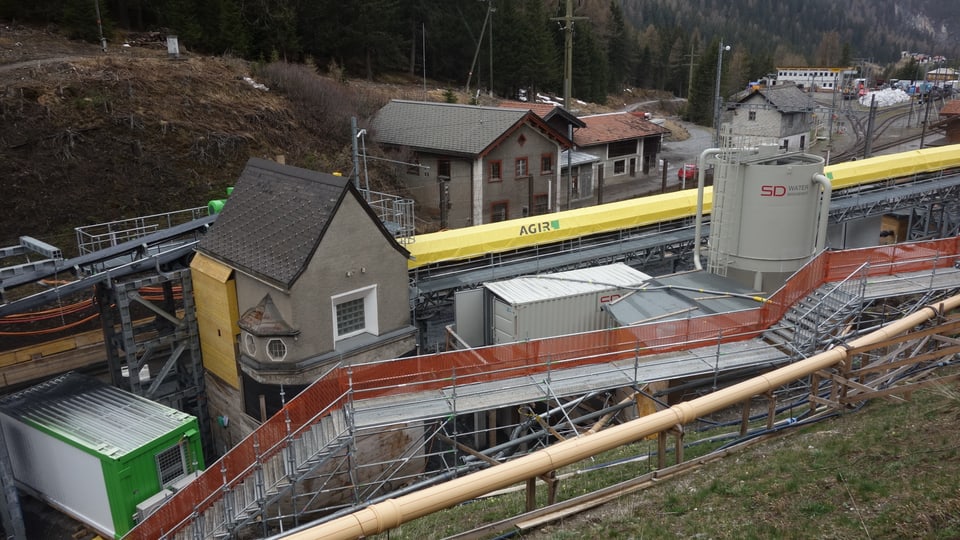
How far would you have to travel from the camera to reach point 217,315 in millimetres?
21109

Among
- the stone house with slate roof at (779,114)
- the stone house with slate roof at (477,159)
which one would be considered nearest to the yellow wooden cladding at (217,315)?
the stone house with slate roof at (477,159)

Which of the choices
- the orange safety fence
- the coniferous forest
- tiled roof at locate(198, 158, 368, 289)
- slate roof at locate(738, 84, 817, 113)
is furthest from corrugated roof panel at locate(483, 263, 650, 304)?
slate roof at locate(738, 84, 817, 113)

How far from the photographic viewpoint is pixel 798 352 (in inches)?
749

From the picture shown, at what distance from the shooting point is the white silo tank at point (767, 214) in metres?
23.3

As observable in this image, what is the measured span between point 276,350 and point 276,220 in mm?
3624

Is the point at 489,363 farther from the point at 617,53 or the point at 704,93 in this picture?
the point at 617,53

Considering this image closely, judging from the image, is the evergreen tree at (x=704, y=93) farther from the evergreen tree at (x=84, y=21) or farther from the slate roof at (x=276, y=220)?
the slate roof at (x=276, y=220)

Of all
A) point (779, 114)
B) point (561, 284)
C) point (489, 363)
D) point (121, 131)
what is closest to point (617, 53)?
point (779, 114)

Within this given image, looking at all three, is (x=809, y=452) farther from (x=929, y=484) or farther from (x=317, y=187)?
(x=317, y=187)

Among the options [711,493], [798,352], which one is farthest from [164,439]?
[798,352]

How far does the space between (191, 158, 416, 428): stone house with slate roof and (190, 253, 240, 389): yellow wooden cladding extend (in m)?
0.06

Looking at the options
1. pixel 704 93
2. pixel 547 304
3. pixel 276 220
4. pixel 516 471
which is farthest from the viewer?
pixel 704 93

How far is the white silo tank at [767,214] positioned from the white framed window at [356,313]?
473 inches

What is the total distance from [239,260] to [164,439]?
5.06m
